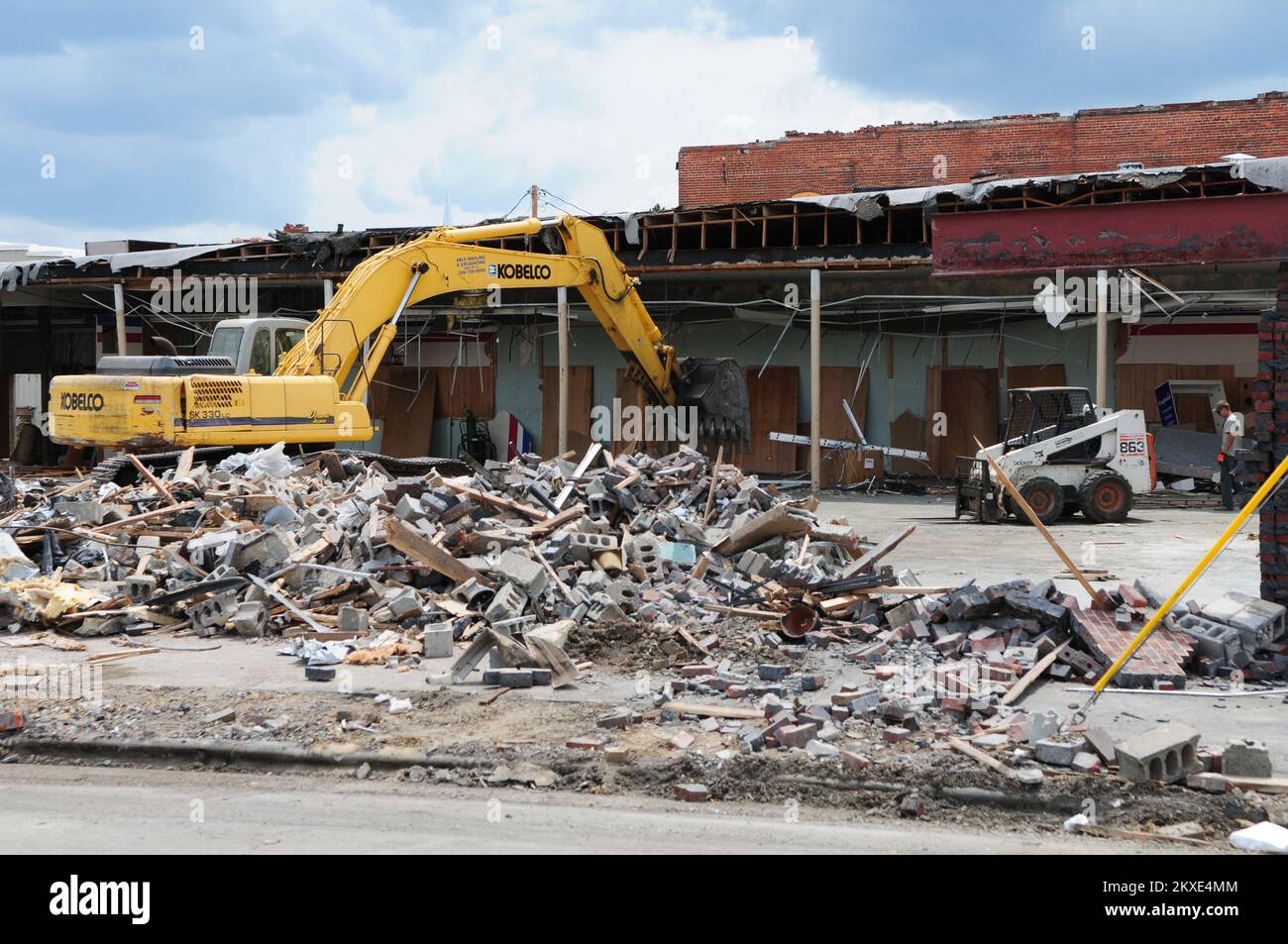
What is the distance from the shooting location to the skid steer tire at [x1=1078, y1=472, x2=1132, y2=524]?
17.8 meters

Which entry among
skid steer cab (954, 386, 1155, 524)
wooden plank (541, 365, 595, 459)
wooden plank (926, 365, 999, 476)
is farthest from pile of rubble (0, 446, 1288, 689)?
wooden plank (541, 365, 595, 459)

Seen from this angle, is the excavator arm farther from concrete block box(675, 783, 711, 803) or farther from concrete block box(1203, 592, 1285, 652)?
concrete block box(675, 783, 711, 803)

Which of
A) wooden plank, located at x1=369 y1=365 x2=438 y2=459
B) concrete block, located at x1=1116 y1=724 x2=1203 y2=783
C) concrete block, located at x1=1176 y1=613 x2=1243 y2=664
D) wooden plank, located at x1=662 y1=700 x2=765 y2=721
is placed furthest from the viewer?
wooden plank, located at x1=369 y1=365 x2=438 y2=459

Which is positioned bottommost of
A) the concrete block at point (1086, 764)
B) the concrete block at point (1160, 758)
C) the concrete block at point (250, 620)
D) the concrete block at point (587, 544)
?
the concrete block at point (1086, 764)

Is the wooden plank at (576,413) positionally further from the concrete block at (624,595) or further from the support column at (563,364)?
the concrete block at (624,595)

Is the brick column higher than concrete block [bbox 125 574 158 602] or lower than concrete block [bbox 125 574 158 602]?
higher

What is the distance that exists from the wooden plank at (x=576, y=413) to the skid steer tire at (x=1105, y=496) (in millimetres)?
12452

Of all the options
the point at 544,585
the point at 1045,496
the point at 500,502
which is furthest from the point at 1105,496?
the point at 544,585

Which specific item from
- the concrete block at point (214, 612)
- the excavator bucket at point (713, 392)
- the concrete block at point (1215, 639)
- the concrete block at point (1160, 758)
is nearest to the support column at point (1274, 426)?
the concrete block at point (1215, 639)

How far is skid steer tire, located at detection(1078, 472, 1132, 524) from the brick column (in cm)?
941

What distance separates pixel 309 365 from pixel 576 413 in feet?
37.9

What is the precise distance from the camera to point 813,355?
22578mm

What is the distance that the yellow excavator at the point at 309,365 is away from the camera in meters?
15.3
